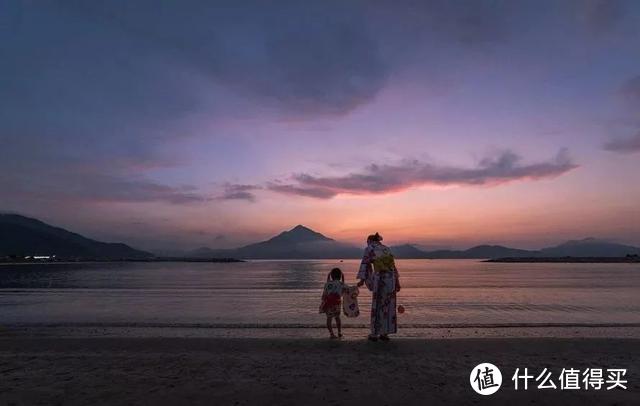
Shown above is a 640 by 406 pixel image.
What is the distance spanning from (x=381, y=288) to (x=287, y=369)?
394 centimetres

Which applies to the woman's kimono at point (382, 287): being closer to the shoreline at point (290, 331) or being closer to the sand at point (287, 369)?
the sand at point (287, 369)

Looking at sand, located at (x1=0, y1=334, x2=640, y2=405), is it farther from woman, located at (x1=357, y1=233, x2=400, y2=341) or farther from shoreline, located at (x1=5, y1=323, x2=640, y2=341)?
shoreline, located at (x1=5, y1=323, x2=640, y2=341)

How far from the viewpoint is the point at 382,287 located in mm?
12344

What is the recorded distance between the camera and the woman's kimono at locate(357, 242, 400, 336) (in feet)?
40.5

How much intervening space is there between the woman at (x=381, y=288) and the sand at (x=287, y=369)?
49 centimetres

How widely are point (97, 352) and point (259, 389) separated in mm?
5761

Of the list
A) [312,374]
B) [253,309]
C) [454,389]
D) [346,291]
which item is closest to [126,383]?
[312,374]

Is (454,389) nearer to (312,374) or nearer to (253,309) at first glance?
(312,374)

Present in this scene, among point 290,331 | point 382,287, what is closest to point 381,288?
point 382,287

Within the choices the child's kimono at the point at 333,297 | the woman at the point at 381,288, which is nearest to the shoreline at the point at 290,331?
the child's kimono at the point at 333,297

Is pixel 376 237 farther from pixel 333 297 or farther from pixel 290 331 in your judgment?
pixel 290 331

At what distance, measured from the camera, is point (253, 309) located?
25.2 metres

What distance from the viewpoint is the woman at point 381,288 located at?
12.3 metres

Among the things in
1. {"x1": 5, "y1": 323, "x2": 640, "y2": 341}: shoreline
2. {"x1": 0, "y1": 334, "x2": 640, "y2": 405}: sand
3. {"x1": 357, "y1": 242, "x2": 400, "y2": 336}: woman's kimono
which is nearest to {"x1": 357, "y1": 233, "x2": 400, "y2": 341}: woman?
{"x1": 357, "y1": 242, "x2": 400, "y2": 336}: woman's kimono
